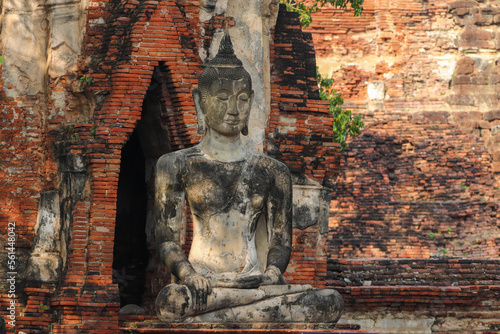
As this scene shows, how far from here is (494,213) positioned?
20.9 meters

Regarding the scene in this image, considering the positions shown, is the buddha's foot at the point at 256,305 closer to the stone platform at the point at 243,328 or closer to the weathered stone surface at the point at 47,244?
the stone platform at the point at 243,328

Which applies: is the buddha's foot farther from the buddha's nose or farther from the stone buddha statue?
the buddha's nose

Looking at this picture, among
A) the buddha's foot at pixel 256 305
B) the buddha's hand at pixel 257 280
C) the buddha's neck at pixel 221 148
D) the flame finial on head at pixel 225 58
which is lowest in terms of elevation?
the buddha's foot at pixel 256 305

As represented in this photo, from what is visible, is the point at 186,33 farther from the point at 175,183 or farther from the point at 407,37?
the point at 407,37

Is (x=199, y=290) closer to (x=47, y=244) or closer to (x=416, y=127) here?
(x=47, y=244)

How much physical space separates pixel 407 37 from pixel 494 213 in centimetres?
638

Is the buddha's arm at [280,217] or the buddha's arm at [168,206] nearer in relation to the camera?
the buddha's arm at [168,206]

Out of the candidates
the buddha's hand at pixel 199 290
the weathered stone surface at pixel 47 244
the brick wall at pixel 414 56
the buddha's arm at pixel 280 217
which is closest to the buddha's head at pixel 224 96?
the buddha's arm at pixel 280 217

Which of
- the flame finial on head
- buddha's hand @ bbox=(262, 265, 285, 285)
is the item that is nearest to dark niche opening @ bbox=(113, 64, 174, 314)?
the flame finial on head

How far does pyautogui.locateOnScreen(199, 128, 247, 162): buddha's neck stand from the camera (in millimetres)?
8289

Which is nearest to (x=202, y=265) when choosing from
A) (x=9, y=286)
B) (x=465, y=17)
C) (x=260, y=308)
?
(x=260, y=308)

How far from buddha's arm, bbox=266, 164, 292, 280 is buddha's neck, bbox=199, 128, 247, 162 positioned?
0.36m

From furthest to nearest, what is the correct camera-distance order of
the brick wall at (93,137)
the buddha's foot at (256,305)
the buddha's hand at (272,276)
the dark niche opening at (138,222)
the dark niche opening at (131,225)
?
the dark niche opening at (131,225)
the dark niche opening at (138,222)
the brick wall at (93,137)
the buddha's hand at (272,276)
the buddha's foot at (256,305)

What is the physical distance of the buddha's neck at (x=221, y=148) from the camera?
829cm
